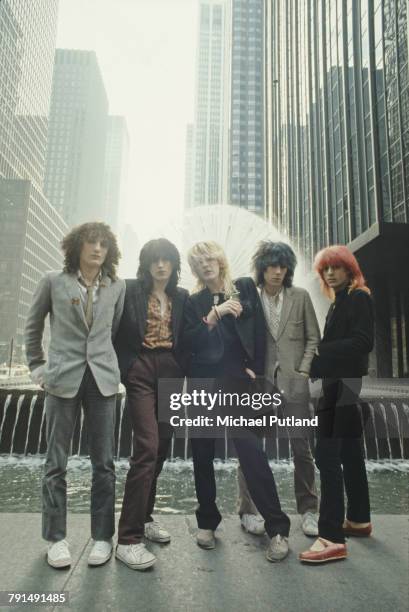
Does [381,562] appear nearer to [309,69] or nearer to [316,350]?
[316,350]

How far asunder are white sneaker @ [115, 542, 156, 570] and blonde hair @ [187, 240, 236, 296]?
1631mm

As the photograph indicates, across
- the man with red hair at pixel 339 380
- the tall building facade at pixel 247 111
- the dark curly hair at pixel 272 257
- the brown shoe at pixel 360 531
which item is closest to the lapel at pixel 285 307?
the dark curly hair at pixel 272 257

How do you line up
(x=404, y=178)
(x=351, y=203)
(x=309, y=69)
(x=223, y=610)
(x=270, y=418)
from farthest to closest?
(x=309, y=69) → (x=351, y=203) → (x=404, y=178) → (x=270, y=418) → (x=223, y=610)

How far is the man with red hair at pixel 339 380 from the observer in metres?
2.53

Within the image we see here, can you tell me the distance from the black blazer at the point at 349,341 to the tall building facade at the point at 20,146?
83.7 metres

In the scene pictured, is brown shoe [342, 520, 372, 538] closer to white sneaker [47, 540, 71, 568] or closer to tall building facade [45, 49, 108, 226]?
white sneaker [47, 540, 71, 568]

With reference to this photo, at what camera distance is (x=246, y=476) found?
8.48ft

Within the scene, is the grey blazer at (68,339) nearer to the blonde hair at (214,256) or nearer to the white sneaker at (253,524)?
the blonde hair at (214,256)

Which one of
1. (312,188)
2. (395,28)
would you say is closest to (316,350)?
(395,28)

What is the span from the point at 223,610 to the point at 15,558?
3.95ft

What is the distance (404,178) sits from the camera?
1847 cm

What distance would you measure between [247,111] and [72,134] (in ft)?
244

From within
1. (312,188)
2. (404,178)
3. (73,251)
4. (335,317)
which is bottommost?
(335,317)

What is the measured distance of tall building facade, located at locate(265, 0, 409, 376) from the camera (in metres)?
18.5
